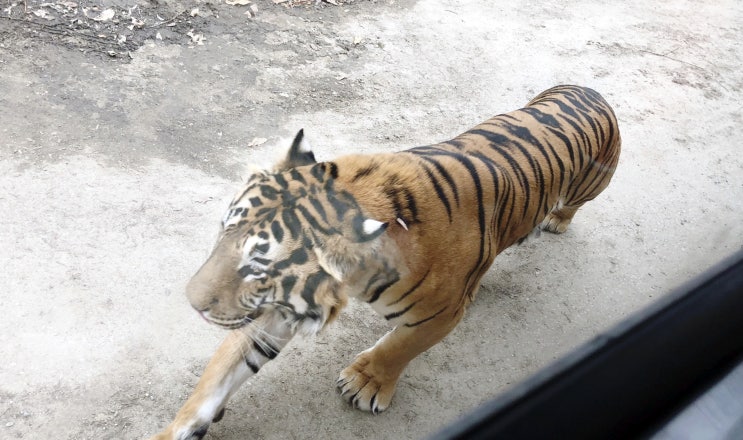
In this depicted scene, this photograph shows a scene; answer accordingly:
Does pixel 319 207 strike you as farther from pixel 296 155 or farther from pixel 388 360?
pixel 388 360

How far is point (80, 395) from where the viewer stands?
214 centimetres

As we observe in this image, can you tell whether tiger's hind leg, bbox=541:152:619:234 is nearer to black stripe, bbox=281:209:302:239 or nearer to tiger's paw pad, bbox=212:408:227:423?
black stripe, bbox=281:209:302:239

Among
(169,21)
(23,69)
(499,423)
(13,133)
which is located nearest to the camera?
(499,423)

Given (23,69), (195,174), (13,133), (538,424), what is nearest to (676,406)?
(538,424)

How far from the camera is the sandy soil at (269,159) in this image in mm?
2256

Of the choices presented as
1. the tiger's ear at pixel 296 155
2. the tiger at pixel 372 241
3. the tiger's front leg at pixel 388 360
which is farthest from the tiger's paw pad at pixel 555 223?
the tiger's ear at pixel 296 155

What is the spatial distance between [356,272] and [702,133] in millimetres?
3510

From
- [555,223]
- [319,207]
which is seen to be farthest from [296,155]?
[555,223]

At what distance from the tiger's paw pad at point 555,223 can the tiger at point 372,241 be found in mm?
742

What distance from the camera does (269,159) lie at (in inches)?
102

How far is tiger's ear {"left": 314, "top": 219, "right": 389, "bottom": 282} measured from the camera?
162 centimetres

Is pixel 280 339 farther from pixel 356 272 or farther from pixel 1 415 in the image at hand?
pixel 1 415

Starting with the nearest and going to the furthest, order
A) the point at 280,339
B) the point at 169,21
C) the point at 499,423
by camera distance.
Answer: the point at 499,423, the point at 280,339, the point at 169,21

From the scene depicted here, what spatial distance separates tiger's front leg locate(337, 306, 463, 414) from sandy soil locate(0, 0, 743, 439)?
0.26 ft
